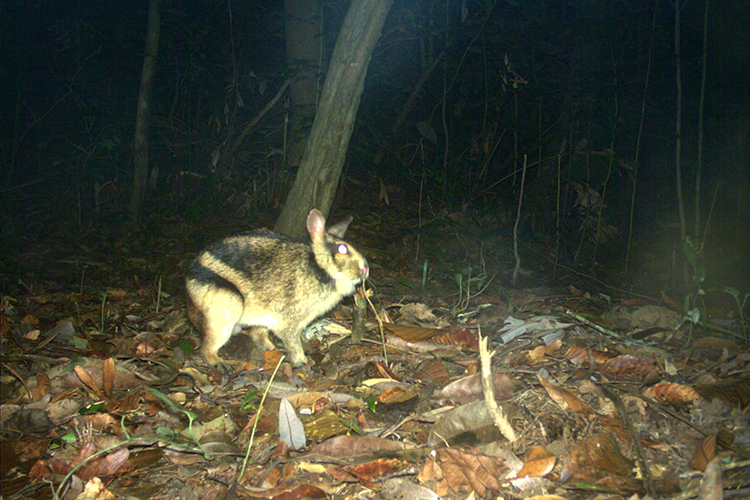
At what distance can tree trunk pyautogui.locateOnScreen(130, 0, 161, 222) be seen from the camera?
7.98m

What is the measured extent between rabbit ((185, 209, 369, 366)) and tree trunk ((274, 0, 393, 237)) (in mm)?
968

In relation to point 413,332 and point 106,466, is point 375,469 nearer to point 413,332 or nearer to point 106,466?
point 106,466

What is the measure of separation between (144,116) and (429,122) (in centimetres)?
461

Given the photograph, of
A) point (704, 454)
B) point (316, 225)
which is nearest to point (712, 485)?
point (704, 454)

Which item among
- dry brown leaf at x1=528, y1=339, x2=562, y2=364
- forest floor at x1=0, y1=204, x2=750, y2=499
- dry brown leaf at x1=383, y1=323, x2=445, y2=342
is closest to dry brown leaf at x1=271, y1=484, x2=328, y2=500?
forest floor at x1=0, y1=204, x2=750, y2=499

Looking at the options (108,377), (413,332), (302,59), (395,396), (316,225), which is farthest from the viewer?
(302,59)

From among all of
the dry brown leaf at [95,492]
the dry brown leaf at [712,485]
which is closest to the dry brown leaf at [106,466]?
the dry brown leaf at [95,492]

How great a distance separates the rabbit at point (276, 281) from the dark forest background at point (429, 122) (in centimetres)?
382

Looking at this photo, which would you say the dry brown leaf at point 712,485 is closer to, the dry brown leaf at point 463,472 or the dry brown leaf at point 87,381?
the dry brown leaf at point 463,472

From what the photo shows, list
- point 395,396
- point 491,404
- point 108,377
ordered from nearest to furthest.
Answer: point 491,404, point 395,396, point 108,377

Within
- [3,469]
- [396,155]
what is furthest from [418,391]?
[396,155]

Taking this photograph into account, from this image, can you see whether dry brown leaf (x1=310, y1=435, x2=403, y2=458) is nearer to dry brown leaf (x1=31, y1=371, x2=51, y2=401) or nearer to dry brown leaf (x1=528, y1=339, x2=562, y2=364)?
dry brown leaf (x1=528, y1=339, x2=562, y2=364)

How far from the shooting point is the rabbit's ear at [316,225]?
15.3 ft

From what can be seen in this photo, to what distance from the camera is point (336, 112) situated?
5.44 meters
